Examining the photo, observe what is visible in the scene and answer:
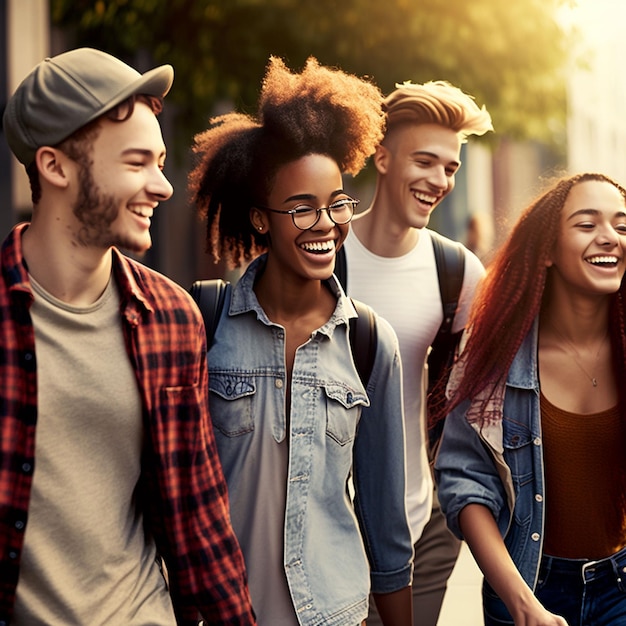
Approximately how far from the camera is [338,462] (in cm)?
377

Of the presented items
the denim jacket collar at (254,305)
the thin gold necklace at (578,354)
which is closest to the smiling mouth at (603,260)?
the thin gold necklace at (578,354)

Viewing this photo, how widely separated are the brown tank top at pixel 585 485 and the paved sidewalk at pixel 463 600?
100 inches

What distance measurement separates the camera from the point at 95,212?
10.6ft

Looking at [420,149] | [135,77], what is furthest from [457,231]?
[135,77]

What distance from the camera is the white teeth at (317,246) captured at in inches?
153

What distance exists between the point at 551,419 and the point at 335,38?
879 cm

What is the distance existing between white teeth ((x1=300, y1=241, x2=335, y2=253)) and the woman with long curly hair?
2.40ft

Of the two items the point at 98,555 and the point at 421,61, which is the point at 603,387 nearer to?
the point at 98,555

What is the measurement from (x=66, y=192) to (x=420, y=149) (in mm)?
2145

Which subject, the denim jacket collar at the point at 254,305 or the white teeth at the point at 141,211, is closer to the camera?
the white teeth at the point at 141,211

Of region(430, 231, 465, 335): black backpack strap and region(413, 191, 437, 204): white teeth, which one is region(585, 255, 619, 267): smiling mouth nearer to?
region(430, 231, 465, 335): black backpack strap

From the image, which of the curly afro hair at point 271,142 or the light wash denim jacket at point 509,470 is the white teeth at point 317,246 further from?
the light wash denim jacket at point 509,470

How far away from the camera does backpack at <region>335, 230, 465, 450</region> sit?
4.86 m

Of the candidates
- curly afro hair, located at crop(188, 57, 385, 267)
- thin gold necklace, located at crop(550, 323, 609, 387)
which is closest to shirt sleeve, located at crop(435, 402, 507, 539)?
thin gold necklace, located at crop(550, 323, 609, 387)
